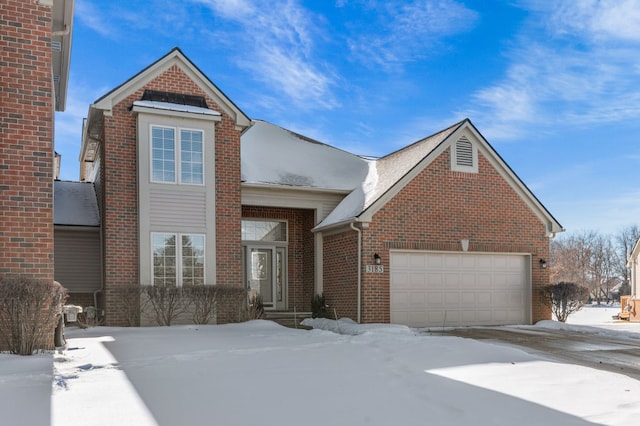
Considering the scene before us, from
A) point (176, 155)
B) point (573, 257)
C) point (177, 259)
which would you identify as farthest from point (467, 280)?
point (573, 257)

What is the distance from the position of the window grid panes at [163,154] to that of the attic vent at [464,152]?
26.0 feet

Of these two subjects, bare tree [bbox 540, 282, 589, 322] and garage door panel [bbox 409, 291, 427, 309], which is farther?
bare tree [bbox 540, 282, 589, 322]

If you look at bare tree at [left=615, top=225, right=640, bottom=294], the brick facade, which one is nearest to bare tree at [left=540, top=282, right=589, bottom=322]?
the brick facade

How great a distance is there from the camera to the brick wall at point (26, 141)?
26.0ft

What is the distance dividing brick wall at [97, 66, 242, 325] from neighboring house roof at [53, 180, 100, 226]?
2.49 feet

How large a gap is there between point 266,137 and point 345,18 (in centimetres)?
484

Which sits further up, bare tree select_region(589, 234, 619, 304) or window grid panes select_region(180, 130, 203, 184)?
window grid panes select_region(180, 130, 203, 184)

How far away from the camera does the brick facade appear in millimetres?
14734

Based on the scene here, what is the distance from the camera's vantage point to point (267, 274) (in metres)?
18.0

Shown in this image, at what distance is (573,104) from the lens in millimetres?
23531

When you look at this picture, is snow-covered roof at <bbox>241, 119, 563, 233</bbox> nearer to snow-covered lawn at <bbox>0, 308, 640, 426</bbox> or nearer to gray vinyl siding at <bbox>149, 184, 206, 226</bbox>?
gray vinyl siding at <bbox>149, 184, 206, 226</bbox>

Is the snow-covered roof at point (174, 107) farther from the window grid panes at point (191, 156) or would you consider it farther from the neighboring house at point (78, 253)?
the neighboring house at point (78, 253)

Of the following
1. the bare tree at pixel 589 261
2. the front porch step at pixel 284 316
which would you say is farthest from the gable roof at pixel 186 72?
the bare tree at pixel 589 261

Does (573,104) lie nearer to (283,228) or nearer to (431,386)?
(283,228)
